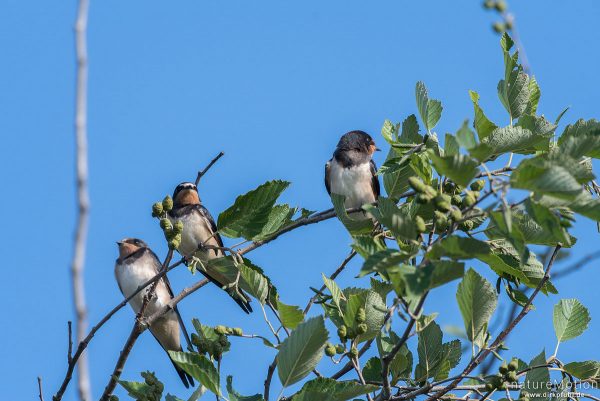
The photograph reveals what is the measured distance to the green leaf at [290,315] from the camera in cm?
333

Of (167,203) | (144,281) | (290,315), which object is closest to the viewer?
(290,315)

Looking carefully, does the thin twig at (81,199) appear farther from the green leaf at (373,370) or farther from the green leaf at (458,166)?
the green leaf at (373,370)

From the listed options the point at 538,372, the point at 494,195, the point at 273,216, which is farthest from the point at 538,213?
the point at 273,216

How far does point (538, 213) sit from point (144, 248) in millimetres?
5990

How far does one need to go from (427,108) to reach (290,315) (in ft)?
3.85

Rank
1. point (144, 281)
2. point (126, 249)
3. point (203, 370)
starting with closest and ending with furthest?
1. point (203, 370)
2. point (144, 281)
3. point (126, 249)

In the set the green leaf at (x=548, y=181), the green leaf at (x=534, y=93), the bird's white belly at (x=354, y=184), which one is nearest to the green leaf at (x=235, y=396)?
the green leaf at (x=548, y=181)

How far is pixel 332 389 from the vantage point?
3254 mm

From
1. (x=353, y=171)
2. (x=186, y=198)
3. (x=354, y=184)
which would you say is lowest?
(x=354, y=184)

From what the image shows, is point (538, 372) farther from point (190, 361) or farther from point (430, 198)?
point (190, 361)

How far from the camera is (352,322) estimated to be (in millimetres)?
3328

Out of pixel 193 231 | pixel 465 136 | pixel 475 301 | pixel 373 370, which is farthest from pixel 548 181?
pixel 193 231

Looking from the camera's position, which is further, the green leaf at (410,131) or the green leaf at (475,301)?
the green leaf at (410,131)

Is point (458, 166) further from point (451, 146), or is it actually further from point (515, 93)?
point (515, 93)
